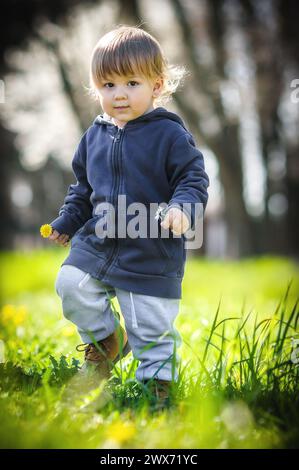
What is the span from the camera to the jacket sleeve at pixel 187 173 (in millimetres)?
2246

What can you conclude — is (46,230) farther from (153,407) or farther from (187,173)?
(153,407)

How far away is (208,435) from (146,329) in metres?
0.66

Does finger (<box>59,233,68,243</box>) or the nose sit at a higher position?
the nose

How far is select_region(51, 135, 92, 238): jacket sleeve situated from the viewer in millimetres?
2633

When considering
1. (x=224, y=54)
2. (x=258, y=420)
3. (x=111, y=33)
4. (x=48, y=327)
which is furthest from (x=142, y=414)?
(x=224, y=54)

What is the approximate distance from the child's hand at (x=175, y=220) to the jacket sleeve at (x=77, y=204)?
67 centimetres

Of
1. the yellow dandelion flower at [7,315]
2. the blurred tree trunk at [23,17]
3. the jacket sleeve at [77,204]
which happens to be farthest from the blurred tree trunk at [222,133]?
the jacket sleeve at [77,204]

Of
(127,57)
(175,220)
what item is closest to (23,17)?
(127,57)

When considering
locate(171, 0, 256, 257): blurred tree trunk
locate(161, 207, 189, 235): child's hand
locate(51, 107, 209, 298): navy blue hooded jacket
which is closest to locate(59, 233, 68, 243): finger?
locate(51, 107, 209, 298): navy blue hooded jacket

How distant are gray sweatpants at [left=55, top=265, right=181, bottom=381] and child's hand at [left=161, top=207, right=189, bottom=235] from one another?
1.29 ft

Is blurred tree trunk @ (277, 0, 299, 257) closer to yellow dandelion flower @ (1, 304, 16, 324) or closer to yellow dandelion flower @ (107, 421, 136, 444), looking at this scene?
yellow dandelion flower @ (1, 304, 16, 324)

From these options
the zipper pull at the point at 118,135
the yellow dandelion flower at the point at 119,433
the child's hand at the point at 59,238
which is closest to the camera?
the yellow dandelion flower at the point at 119,433

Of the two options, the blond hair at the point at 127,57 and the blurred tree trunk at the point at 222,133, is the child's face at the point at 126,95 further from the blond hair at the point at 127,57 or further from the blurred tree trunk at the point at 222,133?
the blurred tree trunk at the point at 222,133

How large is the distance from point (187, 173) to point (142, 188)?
207 millimetres
